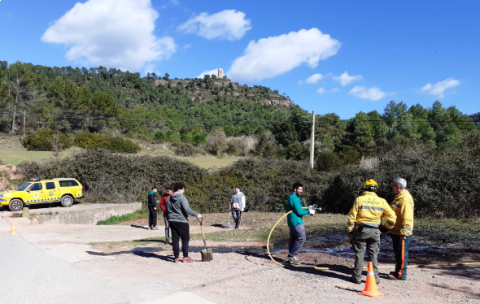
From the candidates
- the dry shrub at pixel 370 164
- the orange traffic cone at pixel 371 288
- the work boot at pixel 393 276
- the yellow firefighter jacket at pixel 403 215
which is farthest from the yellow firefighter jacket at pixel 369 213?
the dry shrub at pixel 370 164

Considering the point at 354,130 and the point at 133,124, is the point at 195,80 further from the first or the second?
the point at 354,130

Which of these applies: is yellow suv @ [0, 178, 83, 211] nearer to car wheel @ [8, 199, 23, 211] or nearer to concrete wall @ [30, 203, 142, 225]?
car wheel @ [8, 199, 23, 211]

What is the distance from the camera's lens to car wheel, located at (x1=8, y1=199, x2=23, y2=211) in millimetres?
21258

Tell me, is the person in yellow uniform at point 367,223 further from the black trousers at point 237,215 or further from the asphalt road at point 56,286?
the black trousers at point 237,215

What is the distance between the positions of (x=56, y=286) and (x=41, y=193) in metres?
18.1

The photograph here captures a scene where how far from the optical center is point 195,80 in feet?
536

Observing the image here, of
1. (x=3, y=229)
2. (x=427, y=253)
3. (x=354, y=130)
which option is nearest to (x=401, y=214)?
(x=427, y=253)

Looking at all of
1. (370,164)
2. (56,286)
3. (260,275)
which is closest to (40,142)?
(370,164)

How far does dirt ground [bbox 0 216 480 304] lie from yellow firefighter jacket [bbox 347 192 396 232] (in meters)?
1.06

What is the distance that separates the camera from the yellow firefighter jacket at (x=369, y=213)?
21.6ft

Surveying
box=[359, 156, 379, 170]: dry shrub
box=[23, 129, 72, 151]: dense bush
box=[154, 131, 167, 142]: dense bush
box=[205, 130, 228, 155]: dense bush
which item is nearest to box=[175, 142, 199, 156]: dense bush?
box=[205, 130, 228, 155]: dense bush

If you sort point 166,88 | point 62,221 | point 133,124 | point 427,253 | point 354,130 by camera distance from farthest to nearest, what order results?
point 166,88 < point 133,124 < point 354,130 < point 62,221 < point 427,253

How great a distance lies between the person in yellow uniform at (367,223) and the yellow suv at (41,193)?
20.7m

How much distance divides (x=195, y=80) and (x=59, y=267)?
524 ft
